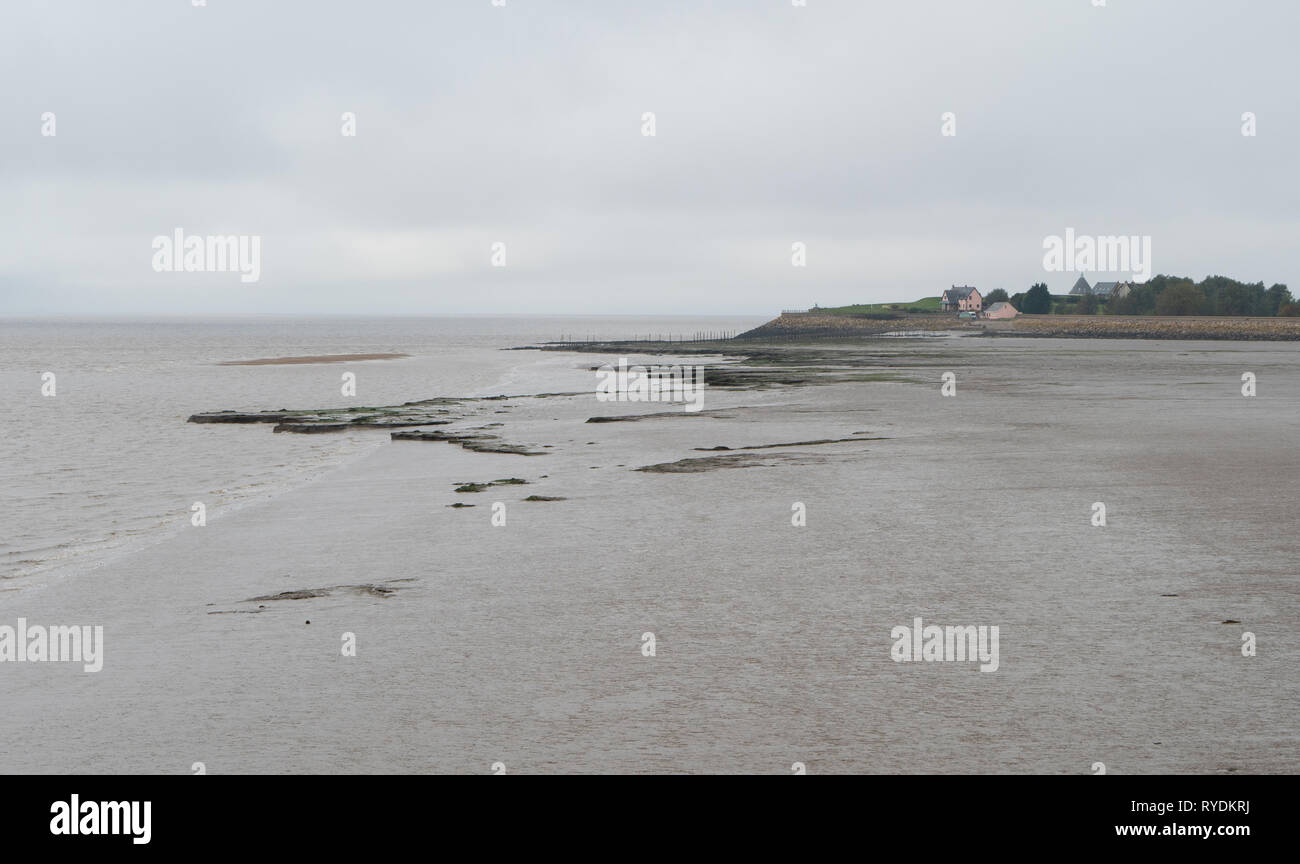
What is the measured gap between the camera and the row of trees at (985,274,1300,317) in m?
160

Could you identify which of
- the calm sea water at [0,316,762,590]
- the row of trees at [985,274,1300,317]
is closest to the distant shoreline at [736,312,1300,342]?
the row of trees at [985,274,1300,317]

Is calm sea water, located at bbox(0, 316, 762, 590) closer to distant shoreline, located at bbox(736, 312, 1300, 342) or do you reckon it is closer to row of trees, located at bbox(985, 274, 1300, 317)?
distant shoreline, located at bbox(736, 312, 1300, 342)

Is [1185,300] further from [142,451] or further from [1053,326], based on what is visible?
[142,451]

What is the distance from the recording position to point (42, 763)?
255 inches

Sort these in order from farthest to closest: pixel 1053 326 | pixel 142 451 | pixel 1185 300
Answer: pixel 1185 300, pixel 1053 326, pixel 142 451

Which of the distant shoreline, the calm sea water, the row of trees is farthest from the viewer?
the row of trees

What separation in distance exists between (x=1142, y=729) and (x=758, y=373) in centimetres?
5637

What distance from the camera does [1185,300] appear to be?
160m

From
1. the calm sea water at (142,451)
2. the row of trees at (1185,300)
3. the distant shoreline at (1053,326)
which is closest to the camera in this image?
the calm sea water at (142,451)

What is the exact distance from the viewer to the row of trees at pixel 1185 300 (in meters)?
160

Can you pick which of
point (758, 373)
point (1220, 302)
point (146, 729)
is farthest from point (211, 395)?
point (1220, 302)

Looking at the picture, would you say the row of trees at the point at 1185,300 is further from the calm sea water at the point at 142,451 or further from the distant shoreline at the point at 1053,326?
the calm sea water at the point at 142,451

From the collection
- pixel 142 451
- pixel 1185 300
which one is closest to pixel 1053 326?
pixel 1185 300

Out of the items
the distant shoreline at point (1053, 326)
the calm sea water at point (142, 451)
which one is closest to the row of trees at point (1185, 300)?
the distant shoreline at point (1053, 326)
